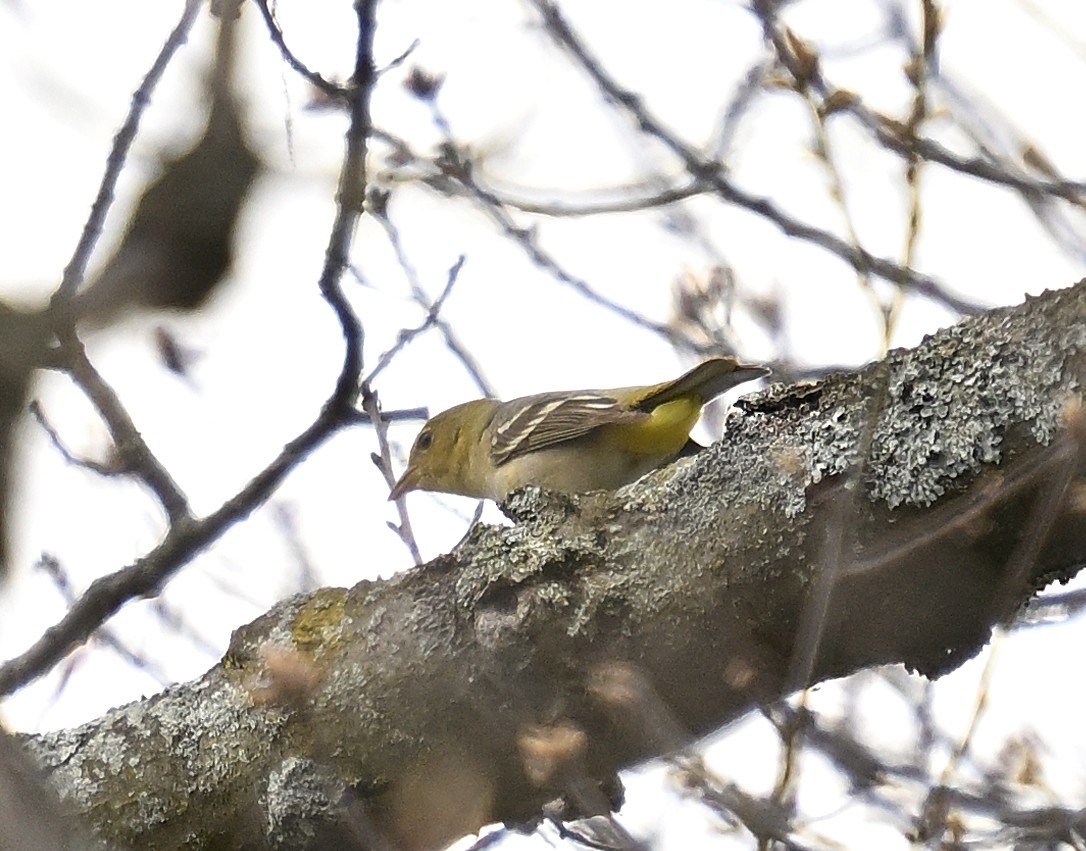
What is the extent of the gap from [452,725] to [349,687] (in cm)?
25

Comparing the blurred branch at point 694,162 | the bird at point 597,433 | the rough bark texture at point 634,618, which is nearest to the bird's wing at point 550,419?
the bird at point 597,433

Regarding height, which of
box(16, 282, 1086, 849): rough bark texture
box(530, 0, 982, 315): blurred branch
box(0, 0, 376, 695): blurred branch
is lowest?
box(16, 282, 1086, 849): rough bark texture

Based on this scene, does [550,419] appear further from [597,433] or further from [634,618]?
[634,618]

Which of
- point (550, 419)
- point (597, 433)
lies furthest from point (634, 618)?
point (550, 419)

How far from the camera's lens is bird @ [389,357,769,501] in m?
5.07

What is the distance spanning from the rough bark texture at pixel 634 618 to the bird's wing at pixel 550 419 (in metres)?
2.68

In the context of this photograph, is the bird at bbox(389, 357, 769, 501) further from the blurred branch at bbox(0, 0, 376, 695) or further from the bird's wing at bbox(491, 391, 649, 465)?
the blurred branch at bbox(0, 0, 376, 695)

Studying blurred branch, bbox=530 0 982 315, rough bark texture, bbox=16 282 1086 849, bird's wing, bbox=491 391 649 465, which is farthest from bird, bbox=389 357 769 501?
rough bark texture, bbox=16 282 1086 849

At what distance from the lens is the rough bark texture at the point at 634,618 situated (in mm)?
2090

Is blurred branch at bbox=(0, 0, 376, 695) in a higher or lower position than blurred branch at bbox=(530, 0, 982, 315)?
lower

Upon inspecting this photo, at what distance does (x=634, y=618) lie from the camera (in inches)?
92.7

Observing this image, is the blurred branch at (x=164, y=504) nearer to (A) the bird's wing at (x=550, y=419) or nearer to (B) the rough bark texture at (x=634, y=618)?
(B) the rough bark texture at (x=634, y=618)

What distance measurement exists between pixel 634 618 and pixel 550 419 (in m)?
3.41

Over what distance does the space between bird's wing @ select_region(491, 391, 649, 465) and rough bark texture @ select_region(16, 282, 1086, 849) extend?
8.80 ft
